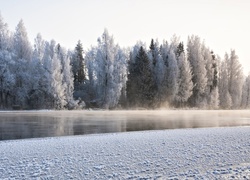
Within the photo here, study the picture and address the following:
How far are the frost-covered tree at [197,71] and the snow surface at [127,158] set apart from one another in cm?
4664

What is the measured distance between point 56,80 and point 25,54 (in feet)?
29.6

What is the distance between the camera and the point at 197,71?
203 ft

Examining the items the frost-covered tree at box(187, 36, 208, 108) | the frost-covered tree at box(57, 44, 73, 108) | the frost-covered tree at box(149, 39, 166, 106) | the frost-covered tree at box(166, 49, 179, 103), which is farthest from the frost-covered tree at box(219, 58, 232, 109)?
the frost-covered tree at box(57, 44, 73, 108)

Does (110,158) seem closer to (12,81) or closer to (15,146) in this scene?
(15,146)

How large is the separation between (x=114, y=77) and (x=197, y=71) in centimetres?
2019

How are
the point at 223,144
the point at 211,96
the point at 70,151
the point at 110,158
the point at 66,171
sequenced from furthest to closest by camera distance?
the point at 211,96 < the point at 223,144 < the point at 70,151 < the point at 110,158 < the point at 66,171

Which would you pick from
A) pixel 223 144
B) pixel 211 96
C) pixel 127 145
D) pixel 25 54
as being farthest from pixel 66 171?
pixel 211 96

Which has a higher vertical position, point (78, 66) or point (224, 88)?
point (78, 66)

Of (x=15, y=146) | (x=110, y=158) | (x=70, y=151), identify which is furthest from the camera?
(x=15, y=146)

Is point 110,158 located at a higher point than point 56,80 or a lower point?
lower

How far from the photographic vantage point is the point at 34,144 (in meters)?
12.3

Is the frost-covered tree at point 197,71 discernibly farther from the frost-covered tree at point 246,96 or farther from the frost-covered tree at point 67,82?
the frost-covered tree at point 67,82

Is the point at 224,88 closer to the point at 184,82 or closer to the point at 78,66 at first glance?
the point at 184,82

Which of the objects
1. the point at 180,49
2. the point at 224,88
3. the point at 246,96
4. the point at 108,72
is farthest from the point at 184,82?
the point at 246,96
